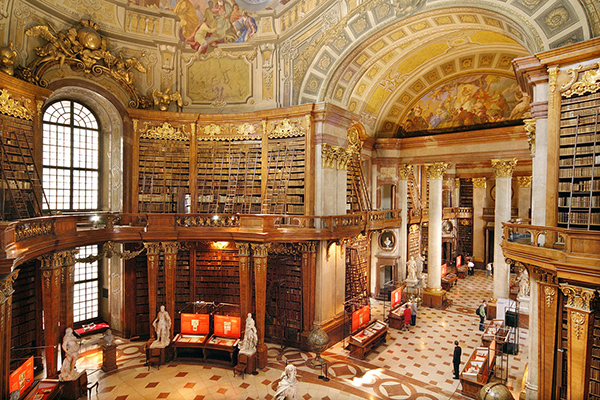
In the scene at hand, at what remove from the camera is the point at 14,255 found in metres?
5.80

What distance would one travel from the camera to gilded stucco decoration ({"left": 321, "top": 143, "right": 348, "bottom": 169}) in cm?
1120

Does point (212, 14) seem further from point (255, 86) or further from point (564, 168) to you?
point (564, 168)

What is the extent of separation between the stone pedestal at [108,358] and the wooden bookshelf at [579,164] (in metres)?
11.6

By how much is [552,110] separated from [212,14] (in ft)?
36.1

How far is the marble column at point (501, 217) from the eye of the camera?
42.5 feet

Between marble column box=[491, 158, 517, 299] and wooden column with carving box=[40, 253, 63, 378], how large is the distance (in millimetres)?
14555

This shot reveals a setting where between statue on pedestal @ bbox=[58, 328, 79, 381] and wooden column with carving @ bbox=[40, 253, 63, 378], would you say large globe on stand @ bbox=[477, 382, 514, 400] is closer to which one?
statue on pedestal @ bbox=[58, 328, 79, 381]

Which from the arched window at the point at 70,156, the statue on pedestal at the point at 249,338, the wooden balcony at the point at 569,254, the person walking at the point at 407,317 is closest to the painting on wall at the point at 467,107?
the person walking at the point at 407,317

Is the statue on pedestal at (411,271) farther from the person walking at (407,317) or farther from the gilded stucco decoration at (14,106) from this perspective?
the gilded stucco decoration at (14,106)

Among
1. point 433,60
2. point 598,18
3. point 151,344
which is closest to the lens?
point 598,18

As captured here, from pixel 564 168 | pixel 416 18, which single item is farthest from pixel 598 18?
pixel 416 18

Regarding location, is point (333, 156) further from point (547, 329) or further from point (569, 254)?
point (547, 329)

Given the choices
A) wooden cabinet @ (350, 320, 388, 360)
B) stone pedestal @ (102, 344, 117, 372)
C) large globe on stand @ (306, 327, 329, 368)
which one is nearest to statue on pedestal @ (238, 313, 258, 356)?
large globe on stand @ (306, 327, 329, 368)

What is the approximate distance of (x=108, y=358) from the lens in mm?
9203
